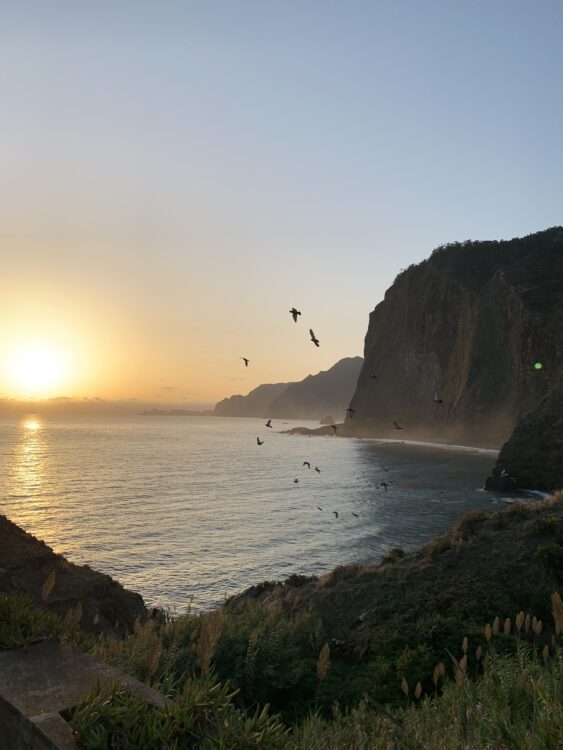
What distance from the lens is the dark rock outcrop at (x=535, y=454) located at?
5694 cm

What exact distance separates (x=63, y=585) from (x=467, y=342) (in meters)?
128

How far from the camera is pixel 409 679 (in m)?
10.9

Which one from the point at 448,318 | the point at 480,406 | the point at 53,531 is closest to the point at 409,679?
the point at 53,531

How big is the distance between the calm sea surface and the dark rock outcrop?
4120mm

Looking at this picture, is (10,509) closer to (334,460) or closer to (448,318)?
(334,460)

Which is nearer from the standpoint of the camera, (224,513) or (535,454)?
(224,513)

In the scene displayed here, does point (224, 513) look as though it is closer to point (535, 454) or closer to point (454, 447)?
point (535, 454)

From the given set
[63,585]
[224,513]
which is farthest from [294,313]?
[224,513]

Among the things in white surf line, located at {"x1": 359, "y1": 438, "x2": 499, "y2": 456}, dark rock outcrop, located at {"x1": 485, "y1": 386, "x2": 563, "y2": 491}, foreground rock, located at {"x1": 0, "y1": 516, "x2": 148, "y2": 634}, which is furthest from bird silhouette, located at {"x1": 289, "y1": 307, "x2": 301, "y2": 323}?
white surf line, located at {"x1": 359, "y1": 438, "x2": 499, "y2": 456}

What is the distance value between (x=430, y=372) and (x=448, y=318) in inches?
636

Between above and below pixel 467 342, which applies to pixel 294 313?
below

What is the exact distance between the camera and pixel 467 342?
130 meters

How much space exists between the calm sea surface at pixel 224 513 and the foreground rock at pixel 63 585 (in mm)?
7924

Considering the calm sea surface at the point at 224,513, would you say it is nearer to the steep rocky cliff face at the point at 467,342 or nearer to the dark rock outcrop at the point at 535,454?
the dark rock outcrop at the point at 535,454
